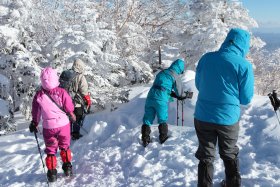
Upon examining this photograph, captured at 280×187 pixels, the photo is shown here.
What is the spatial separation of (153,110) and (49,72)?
7.59 ft

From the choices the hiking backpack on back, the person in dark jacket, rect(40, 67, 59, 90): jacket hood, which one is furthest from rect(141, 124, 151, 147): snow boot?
rect(40, 67, 59, 90): jacket hood

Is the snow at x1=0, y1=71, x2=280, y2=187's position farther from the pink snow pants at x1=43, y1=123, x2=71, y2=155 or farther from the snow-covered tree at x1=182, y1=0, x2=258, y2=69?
the snow-covered tree at x1=182, y1=0, x2=258, y2=69

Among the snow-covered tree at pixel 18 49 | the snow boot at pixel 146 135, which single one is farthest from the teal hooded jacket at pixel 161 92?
the snow-covered tree at pixel 18 49

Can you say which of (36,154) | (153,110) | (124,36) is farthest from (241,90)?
(124,36)

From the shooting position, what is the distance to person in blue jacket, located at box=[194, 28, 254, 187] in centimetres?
419

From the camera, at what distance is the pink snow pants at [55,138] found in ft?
20.1

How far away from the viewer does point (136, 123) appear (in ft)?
30.7

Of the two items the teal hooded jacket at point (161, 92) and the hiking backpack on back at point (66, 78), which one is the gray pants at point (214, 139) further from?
the hiking backpack on back at point (66, 78)

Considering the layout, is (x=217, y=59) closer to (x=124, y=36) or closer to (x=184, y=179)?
(x=184, y=179)

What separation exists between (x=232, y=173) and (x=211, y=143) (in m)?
0.54

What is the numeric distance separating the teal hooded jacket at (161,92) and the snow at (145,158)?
0.52 metres

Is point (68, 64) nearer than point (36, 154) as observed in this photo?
No

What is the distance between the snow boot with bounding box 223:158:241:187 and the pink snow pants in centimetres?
288

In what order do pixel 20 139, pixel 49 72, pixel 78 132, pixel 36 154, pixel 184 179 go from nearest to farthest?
pixel 184 179 → pixel 49 72 → pixel 36 154 → pixel 78 132 → pixel 20 139
